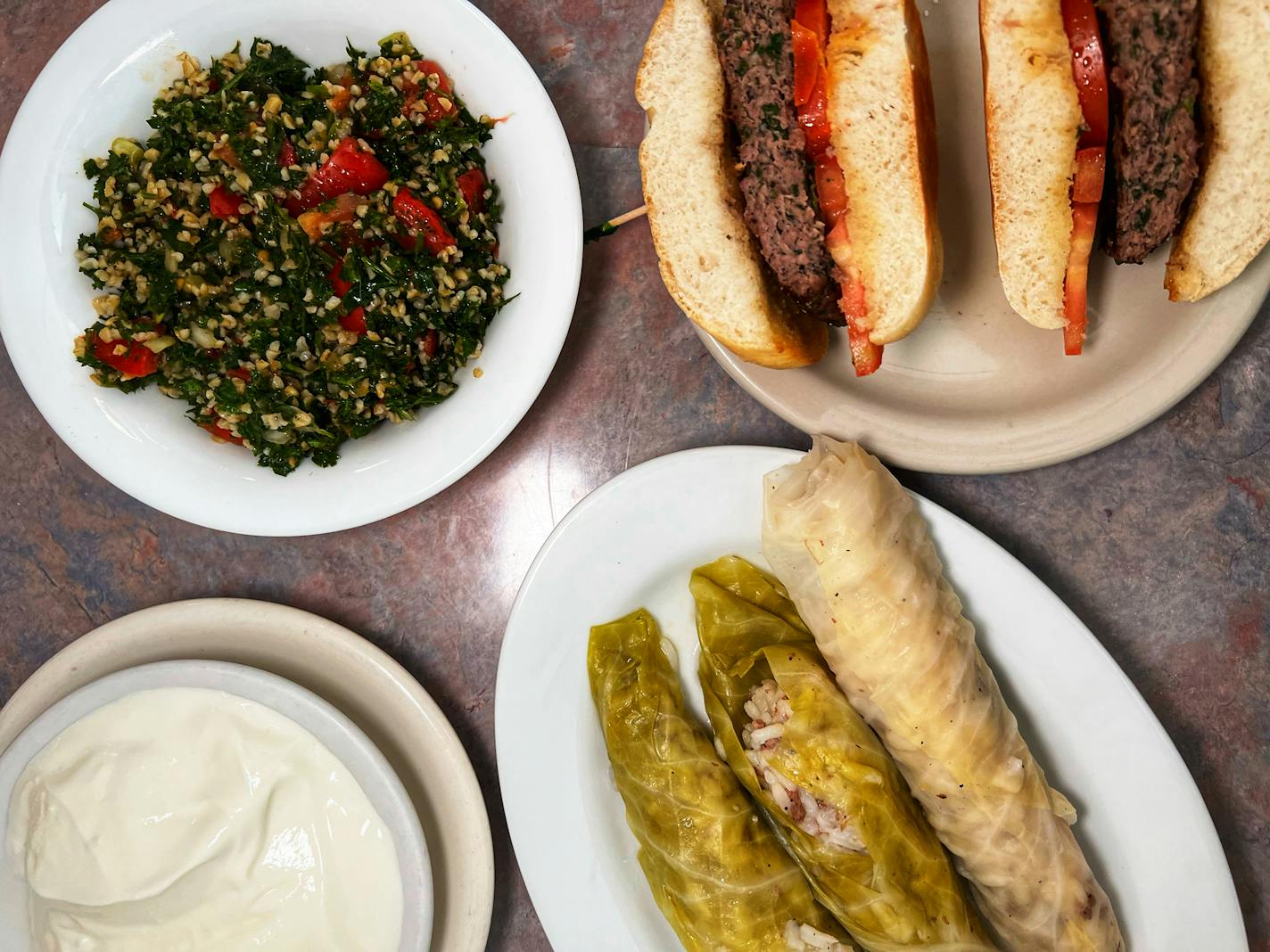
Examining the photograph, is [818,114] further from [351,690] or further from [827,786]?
[351,690]

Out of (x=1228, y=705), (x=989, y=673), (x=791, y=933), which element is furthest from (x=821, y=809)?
(x=1228, y=705)

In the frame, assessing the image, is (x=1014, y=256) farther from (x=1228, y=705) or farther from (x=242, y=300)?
(x=242, y=300)

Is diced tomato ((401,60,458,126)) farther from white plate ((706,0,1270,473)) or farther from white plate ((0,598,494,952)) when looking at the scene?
white plate ((0,598,494,952))

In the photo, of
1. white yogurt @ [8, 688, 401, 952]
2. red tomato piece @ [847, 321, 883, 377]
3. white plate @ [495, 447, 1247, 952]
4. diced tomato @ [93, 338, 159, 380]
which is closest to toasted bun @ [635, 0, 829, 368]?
red tomato piece @ [847, 321, 883, 377]

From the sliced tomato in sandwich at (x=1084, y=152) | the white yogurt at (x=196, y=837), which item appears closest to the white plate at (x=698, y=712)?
the white yogurt at (x=196, y=837)

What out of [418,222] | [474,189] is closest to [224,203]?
[418,222]

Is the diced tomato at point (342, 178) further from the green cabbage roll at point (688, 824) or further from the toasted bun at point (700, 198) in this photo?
the green cabbage roll at point (688, 824)
